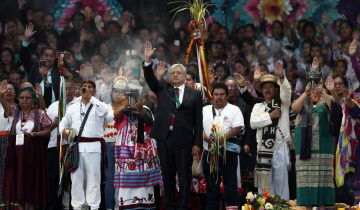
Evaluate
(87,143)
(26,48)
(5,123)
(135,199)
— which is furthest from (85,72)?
(135,199)

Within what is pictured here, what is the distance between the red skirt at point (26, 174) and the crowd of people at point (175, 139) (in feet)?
0.05

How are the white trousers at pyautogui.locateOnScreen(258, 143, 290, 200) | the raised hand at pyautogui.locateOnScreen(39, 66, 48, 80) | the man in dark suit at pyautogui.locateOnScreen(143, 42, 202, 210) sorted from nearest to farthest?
the man in dark suit at pyautogui.locateOnScreen(143, 42, 202, 210) → the white trousers at pyautogui.locateOnScreen(258, 143, 290, 200) → the raised hand at pyautogui.locateOnScreen(39, 66, 48, 80)

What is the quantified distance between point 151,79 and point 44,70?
140 inches

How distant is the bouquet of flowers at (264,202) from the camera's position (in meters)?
14.4

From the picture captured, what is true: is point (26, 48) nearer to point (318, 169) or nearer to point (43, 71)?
point (43, 71)

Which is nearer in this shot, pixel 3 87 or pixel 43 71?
pixel 3 87

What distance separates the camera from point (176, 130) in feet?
47.8

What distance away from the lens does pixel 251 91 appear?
58.9 feet

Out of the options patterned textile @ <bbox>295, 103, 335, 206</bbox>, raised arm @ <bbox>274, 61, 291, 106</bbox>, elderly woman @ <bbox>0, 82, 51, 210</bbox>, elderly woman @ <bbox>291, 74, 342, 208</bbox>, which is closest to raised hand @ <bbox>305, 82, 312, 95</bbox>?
elderly woman @ <bbox>291, 74, 342, 208</bbox>

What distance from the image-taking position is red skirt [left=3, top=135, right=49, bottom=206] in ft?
54.1

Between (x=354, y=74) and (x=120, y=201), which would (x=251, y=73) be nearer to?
(x=354, y=74)

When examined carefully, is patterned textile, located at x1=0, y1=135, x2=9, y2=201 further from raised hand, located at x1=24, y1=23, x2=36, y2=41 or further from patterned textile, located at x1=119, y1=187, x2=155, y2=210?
raised hand, located at x1=24, y1=23, x2=36, y2=41

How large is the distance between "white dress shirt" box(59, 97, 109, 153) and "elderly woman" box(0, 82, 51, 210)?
2.22 feet

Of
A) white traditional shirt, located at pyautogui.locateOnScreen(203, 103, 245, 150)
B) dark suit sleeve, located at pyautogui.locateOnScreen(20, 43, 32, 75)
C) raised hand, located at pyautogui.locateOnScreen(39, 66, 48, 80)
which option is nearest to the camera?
white traditional shirt, located at pyautogui.locateOnScreen(203, 103, 245, 150)
